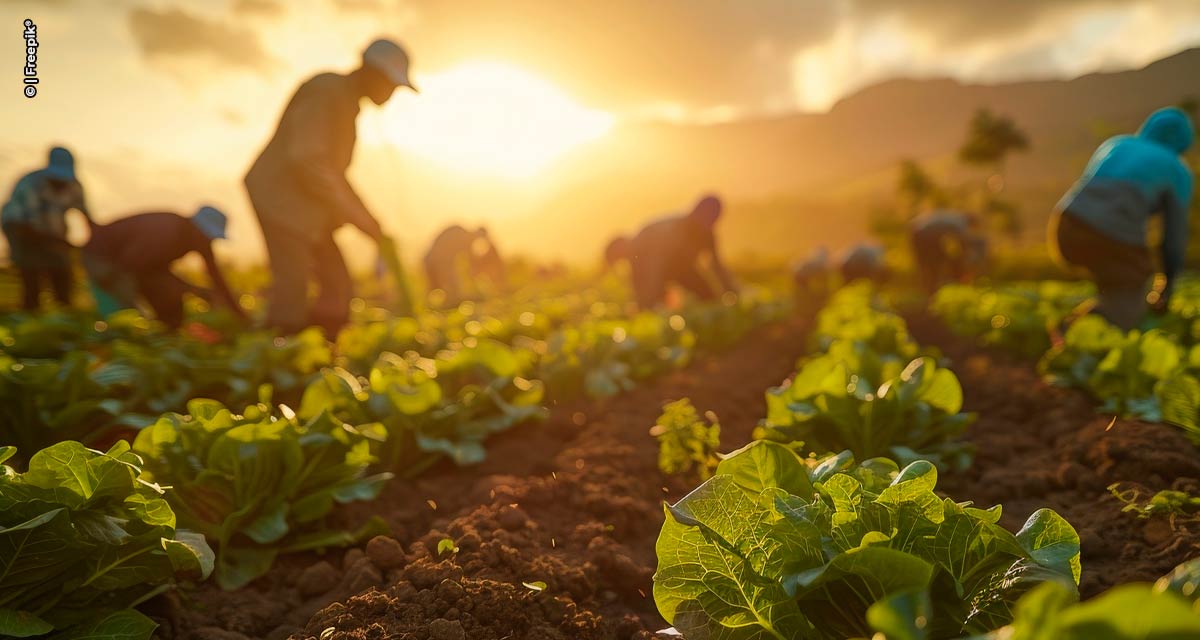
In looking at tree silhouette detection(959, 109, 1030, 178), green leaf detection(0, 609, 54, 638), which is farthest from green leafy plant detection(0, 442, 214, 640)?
tree silhouette detection(959, 109, 1030, 178)

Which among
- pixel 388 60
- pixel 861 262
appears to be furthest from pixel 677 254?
pixel 861 262

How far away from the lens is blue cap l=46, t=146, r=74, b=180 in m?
6.97

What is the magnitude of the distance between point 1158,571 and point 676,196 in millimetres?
174504

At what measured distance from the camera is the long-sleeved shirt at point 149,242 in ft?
21.2

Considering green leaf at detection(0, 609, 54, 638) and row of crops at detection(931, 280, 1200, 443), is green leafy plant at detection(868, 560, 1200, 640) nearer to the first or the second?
green leaf at detection(0, 609, 54, 638)

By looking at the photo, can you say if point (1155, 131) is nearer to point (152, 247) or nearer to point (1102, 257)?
point (1102, 257)

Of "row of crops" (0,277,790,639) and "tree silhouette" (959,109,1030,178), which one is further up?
"tree silhouette" (959,109,1030,178)

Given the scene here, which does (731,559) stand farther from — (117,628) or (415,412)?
(415,412)

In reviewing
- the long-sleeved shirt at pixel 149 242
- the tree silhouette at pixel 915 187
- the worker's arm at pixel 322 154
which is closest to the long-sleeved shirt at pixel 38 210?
the long-sleeved shirt at pixel 149 242

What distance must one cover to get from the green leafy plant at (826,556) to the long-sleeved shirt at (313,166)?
18.1 feet

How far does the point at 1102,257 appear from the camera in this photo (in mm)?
5195

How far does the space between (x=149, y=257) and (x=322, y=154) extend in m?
2.30

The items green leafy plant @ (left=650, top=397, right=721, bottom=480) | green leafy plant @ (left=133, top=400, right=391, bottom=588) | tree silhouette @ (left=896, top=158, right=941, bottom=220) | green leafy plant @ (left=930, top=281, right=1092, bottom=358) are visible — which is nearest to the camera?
green leafy plant @ (left=133, top=400, right=391, bottom=588)

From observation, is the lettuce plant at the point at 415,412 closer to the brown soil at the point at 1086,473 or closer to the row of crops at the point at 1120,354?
the brown soil at the point at 1086,473
